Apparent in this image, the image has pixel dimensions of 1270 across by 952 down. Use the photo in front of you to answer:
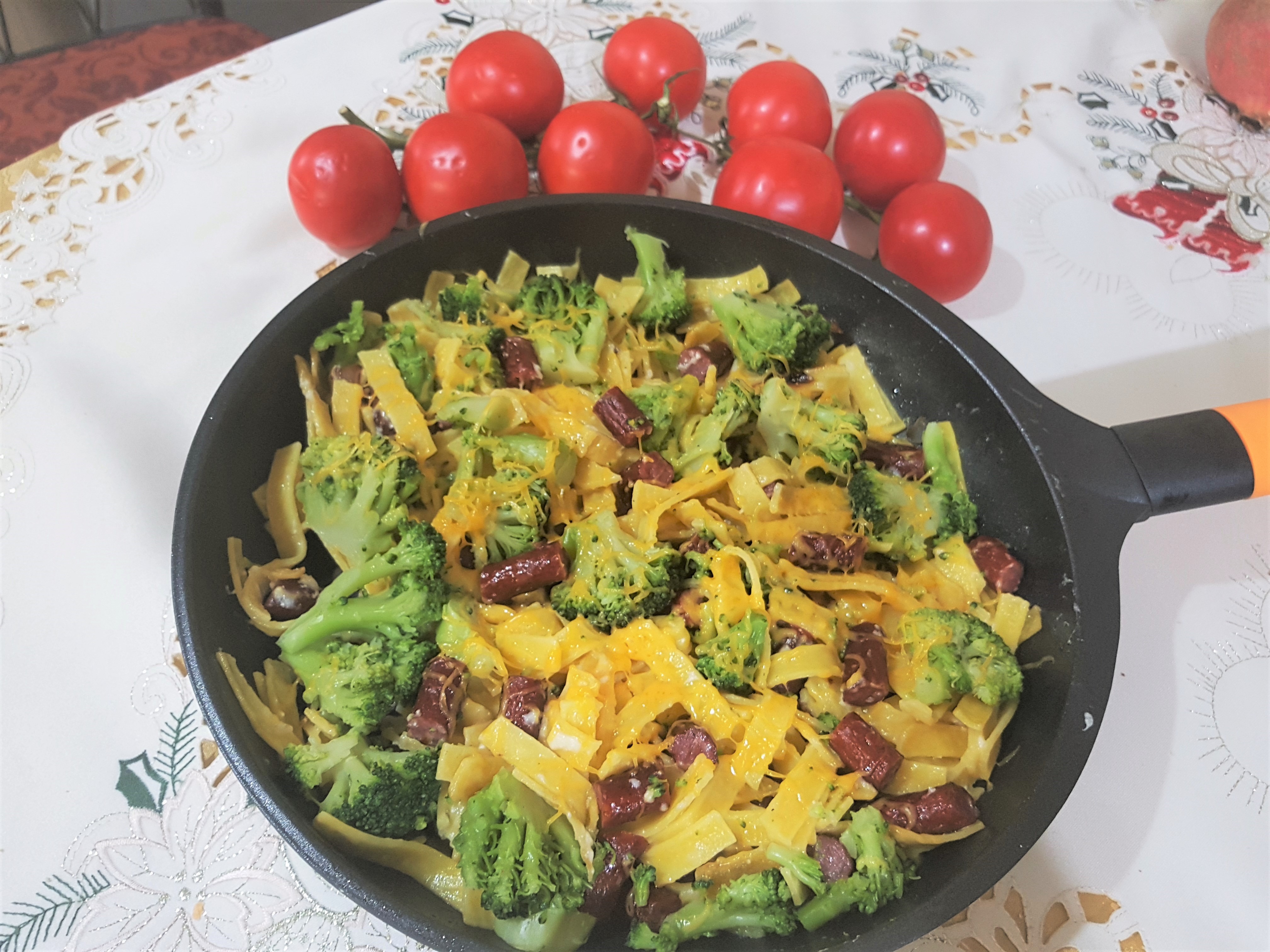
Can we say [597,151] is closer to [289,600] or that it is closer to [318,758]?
[289,600]

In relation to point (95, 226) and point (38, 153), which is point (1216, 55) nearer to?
point (95, 226)

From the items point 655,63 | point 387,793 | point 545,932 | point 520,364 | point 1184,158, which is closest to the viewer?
point 545,932

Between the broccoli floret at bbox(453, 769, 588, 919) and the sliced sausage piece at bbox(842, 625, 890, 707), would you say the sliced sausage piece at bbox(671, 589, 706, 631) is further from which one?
the broccoli floret at bbox(453, 769, 588, 919)

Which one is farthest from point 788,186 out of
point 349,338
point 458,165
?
point 349,338

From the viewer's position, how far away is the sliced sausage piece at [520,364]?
66.6 inches

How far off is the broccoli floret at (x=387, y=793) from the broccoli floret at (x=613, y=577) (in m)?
0.34

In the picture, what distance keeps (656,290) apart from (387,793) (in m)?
1.16

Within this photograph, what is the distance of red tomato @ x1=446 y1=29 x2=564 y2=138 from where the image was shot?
2205 millimetres

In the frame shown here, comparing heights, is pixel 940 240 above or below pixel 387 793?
above

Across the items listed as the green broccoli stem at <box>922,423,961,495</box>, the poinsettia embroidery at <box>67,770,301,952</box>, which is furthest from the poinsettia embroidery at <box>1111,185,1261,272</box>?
the poinsettia embroidery at <box>67,770,301,952</box>

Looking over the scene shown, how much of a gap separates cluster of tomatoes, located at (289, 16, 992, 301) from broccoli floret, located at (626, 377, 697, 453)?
63 cm

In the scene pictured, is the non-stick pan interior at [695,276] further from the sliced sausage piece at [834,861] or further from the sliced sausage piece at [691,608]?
the sliced sausage piece at [691,608]

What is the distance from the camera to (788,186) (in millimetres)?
2025

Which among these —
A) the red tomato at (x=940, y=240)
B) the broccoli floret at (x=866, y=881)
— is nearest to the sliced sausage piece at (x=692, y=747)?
the broccoli floret at (x=866, y=881)
